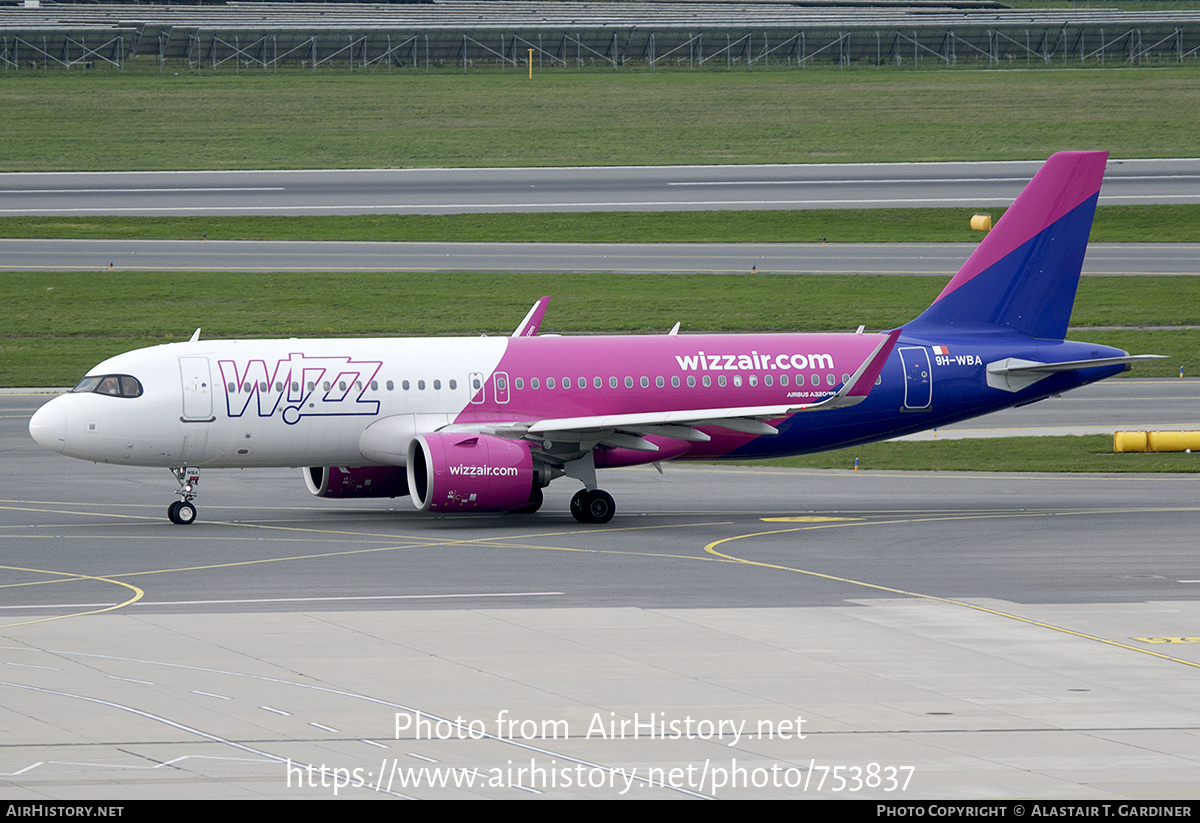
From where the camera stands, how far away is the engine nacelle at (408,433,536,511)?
32625 millimetres

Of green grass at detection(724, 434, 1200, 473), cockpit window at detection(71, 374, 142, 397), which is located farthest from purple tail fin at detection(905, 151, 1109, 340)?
cockpit window at detection(71, 374, 142, 397)

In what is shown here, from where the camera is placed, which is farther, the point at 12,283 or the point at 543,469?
the point at 12,283

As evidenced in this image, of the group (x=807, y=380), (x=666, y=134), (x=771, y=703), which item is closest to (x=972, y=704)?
(x=771, y=703)

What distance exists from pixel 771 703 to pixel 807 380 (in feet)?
60.8

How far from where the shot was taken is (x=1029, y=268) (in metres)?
38.5

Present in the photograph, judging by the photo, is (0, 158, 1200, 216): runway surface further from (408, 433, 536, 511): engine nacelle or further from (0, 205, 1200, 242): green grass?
(408, 433, 536, 511): engine nacelle

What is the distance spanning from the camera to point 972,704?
1877 cm

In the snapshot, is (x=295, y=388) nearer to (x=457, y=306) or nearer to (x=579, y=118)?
(x=457, y=306)

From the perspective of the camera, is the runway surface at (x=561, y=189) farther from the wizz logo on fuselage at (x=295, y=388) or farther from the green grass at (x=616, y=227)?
the wizz logo on fuselage at (x=295, y=388)

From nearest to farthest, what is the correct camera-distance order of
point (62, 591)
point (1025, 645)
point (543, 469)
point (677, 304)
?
1. point (1025, 645)
2. point (62, 591)
3. point (543, 469)
4. point (677, 304)

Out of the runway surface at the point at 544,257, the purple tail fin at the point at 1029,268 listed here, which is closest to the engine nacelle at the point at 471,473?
the purple tail fin at the point at 1029,268

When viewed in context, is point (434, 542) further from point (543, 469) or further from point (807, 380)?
point (807, 380)

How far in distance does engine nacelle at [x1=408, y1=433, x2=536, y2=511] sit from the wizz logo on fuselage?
1.92 meters

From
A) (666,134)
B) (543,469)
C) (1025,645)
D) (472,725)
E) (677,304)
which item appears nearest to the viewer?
(472,725)
